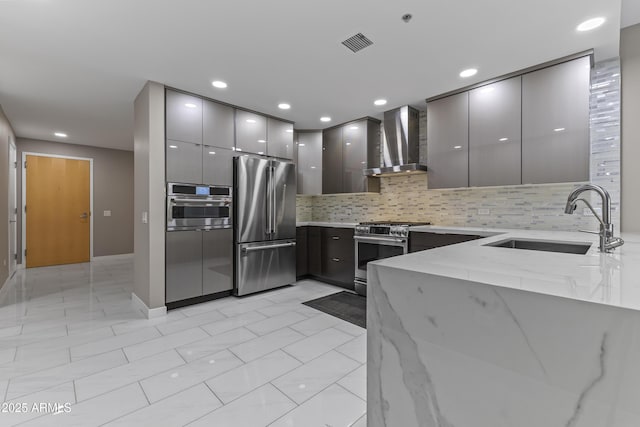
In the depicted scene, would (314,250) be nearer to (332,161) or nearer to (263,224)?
(263,224)

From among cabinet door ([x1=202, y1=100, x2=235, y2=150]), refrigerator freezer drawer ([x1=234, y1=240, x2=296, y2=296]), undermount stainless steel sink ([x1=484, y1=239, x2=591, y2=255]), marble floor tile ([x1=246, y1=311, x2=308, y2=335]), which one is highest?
cabinet door ([x1=202, y1=100, x2=235, y2=150])

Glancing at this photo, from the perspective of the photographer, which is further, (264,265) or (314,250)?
(314,250)

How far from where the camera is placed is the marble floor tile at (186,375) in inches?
72.9

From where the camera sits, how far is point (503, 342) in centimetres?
70

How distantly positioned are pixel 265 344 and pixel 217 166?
2.22 m

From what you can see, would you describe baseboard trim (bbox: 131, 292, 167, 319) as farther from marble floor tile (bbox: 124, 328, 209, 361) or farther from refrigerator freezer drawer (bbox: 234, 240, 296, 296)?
refrigerator freezer drawer (bbox: 234, 240, 296, 296)

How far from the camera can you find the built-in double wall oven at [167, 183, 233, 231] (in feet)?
10.7

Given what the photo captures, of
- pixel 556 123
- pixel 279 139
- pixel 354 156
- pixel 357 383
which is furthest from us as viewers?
pixel 354 156

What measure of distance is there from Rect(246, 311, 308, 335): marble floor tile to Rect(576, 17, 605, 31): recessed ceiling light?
11.3 ft

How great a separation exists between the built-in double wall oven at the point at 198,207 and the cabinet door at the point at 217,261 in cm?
12

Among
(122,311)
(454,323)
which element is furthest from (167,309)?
(454,323)

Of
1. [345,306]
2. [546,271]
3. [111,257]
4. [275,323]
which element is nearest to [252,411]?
[275,323]

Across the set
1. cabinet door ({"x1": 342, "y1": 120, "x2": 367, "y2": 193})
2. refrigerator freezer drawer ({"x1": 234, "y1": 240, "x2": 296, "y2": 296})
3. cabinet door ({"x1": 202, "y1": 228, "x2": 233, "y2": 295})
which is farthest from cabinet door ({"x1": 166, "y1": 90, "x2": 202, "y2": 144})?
cabinet door ({"x1": 342, "y1": 120, "x2": 367, "y2": 193})

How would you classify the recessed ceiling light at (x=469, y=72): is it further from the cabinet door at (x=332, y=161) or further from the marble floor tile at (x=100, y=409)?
the marble floor tile at (x=100, y=409)
